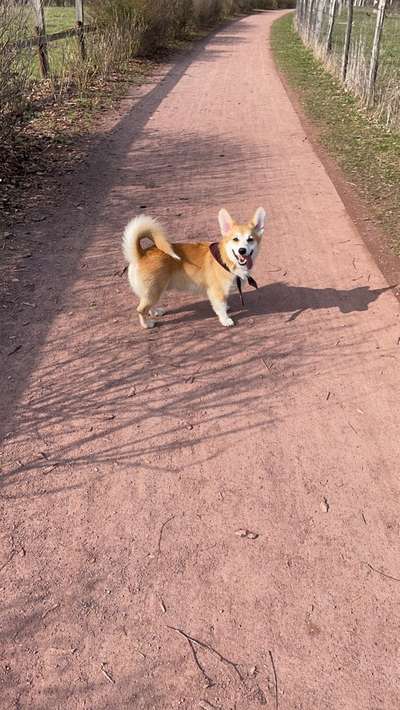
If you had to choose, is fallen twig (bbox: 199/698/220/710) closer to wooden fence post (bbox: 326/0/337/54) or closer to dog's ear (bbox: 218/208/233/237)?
dog's ear (bbox: 218/208/233/237)

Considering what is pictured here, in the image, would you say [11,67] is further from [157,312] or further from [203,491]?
[203,491]

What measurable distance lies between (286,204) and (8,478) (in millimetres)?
5214

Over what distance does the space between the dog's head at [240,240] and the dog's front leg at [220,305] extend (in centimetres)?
28

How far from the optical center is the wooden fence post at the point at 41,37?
10909 millimetres

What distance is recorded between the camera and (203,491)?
3.04m

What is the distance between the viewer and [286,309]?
4.73 meters

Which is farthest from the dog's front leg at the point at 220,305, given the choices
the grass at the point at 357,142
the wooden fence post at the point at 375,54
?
the wooden fence post at the point at 375,54

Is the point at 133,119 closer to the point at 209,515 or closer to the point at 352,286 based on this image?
the point at 352,286

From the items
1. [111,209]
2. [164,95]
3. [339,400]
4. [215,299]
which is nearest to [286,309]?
[215,299]

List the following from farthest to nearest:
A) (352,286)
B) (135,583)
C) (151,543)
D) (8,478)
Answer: (352,286), (8,478), (151,543), (135,583)

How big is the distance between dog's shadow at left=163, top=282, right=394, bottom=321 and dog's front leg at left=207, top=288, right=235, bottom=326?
0.22 metres

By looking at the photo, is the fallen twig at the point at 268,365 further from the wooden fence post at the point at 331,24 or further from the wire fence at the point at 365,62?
the wooden fence post at the point at 331,24

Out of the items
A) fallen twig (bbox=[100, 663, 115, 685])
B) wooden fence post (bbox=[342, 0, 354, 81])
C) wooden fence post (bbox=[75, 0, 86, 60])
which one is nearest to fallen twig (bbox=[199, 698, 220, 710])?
fallen twig (bbox=[100, 663, 115, 685])

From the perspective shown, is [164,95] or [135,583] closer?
[135,583]
